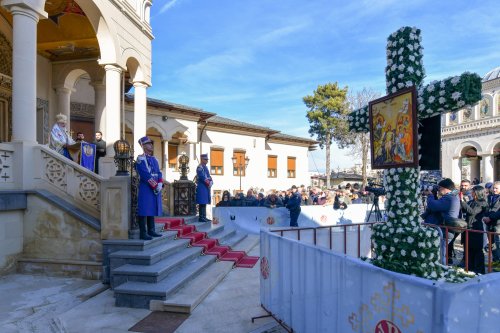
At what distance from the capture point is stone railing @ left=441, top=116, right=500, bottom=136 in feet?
95.3

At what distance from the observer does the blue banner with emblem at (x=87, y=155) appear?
816 centimetres

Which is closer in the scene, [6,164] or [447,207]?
[6,164]

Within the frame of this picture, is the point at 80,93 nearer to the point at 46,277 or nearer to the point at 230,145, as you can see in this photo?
the point at 46,277

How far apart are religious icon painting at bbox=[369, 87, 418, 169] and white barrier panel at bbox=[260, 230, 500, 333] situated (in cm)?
145

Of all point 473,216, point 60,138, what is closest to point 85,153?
point 60,138

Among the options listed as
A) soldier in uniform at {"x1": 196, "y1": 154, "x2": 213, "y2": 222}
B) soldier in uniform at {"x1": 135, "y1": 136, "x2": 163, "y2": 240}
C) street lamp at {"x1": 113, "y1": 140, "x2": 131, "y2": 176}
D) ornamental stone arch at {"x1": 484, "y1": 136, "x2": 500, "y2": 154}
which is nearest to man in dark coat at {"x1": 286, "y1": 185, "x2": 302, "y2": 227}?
soldier in uniform at {"x1": 196, "y1": 154, "x2": 213, "y2": 222}

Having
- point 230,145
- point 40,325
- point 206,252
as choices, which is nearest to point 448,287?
point 40,325

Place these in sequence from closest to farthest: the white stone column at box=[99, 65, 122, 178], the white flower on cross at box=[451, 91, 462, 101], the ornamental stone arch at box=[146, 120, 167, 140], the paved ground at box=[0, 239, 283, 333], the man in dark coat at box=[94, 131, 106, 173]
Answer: the white flower on cross at box=[451, 91, 462, 101] → the paved ground at box=[0, 239, 283, 333] → the man in dark coat at box=[94, 131, 106, 173] → the white stone column at box=[99, 65, 122, 178] → the ornamental stone arch at box=[146, 120, 167, 140]

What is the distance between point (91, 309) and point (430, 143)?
5297 mm

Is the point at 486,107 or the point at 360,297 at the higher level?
the point at 486,107

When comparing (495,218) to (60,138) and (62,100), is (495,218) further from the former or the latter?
(62,100)

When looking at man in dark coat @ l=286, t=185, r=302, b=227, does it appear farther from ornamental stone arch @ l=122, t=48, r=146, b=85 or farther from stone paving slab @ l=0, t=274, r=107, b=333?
stone paving slab @ l=0, t=274, r=107, b=333

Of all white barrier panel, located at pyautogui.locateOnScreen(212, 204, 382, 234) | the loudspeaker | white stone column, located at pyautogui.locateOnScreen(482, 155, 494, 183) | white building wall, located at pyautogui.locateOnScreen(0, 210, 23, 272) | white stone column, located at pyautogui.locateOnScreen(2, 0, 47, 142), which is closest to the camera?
the loudspeaker

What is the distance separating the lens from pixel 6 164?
6.72m
